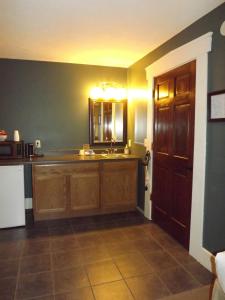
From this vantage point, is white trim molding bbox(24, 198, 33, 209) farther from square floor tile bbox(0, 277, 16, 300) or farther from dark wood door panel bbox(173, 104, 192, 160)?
dark wood door panel bbox(173, 104, 192, 160)

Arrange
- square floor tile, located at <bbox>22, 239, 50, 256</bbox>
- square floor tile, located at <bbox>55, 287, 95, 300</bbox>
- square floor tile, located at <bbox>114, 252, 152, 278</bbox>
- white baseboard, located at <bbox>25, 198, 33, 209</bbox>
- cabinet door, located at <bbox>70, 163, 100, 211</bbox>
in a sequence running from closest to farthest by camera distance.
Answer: square floor tile, located at <bbox>55, 287, 95, 300</bbox> < square floor tile, located at <bbox>114, 252, 152, 278</bbox> < square floor tile, located at <bbox>22, 239, 50, 256</bbox> < cabinet door, located at <bbox>70, 163, 100, 211</bbox> < white baseboard, located at <bbox>25, 198, 33, 209</bbox>

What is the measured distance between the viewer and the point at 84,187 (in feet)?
11.3

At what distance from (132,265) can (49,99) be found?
8.87ft

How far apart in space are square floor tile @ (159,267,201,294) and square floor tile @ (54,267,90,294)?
70cm

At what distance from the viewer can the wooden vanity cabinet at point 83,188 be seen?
3305 mm

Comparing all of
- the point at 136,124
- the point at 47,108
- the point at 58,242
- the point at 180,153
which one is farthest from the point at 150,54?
the point at 58,242

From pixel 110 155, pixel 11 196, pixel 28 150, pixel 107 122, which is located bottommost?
pixel 11 196

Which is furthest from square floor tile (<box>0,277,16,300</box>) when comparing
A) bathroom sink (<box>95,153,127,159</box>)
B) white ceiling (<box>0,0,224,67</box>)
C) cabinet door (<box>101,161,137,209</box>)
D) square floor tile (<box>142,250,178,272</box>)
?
white ceiling (<box>0,0,224,67</box>)

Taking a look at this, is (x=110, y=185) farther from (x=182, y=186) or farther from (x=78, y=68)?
(x=78, y=68)

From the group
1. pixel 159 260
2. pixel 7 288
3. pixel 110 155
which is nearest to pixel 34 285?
pixel 7 288

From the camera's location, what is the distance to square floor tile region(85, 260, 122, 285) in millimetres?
2102

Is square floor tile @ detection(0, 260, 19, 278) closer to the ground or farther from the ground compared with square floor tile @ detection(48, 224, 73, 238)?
closer to the ground

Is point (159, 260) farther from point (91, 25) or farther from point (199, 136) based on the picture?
point (91, 25)

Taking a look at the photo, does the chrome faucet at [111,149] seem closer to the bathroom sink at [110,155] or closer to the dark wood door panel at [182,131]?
the bathroom sink at [110,155]
